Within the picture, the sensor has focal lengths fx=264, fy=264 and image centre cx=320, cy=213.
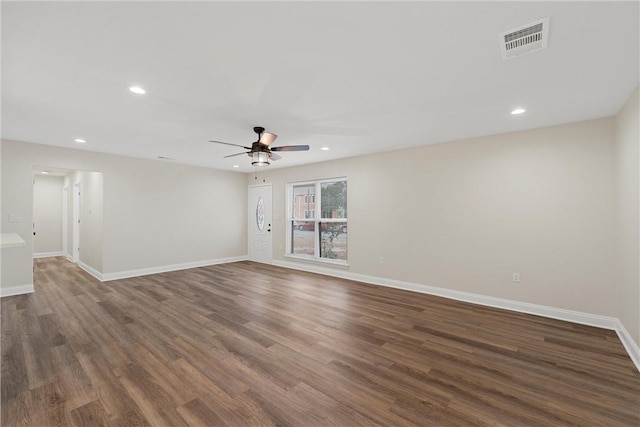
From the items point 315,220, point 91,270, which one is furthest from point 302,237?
point 91,270

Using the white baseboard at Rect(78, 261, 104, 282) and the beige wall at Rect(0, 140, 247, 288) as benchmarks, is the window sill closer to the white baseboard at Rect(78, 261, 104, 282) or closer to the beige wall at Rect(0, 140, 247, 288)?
the beige wall at Rect(0, 140, 247, 288)

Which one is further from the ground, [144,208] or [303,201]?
[303,201]

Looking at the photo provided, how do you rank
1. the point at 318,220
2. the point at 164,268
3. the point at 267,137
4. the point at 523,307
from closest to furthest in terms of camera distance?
the point at 267,137 → the point at 523,307 → the point at 164,268 → the point at 318,220

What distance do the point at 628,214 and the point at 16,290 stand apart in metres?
8.51

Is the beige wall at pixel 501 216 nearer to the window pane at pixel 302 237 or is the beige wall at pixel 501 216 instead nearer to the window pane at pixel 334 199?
the window pane at pixel 334 199

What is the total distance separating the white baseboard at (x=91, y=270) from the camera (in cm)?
539

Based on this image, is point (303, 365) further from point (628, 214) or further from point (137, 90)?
point (628, 214)

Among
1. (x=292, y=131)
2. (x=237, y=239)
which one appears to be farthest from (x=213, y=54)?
(x=237, y=239)

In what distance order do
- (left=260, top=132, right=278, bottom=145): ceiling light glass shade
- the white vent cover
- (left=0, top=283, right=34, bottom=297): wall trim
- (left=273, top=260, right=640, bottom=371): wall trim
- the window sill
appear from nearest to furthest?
the white vent cover
(left=273, top=260, right=640, bottom=371): wall trim
(left=260, top=132, right=278, bottom=145): ceiling light glass shade
(left=0, top=283, right=34, bottom=297): wall trim
the window sill

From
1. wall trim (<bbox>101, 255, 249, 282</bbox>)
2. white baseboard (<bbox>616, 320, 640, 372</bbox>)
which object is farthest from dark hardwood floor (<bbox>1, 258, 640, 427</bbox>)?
wall trim (<bbox>101, 255, 249, 282</bbox>)

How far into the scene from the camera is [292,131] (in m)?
3.82

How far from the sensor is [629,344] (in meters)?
2.62

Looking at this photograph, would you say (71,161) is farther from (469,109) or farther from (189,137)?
(469,109)

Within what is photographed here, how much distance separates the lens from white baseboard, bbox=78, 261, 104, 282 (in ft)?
17.7
